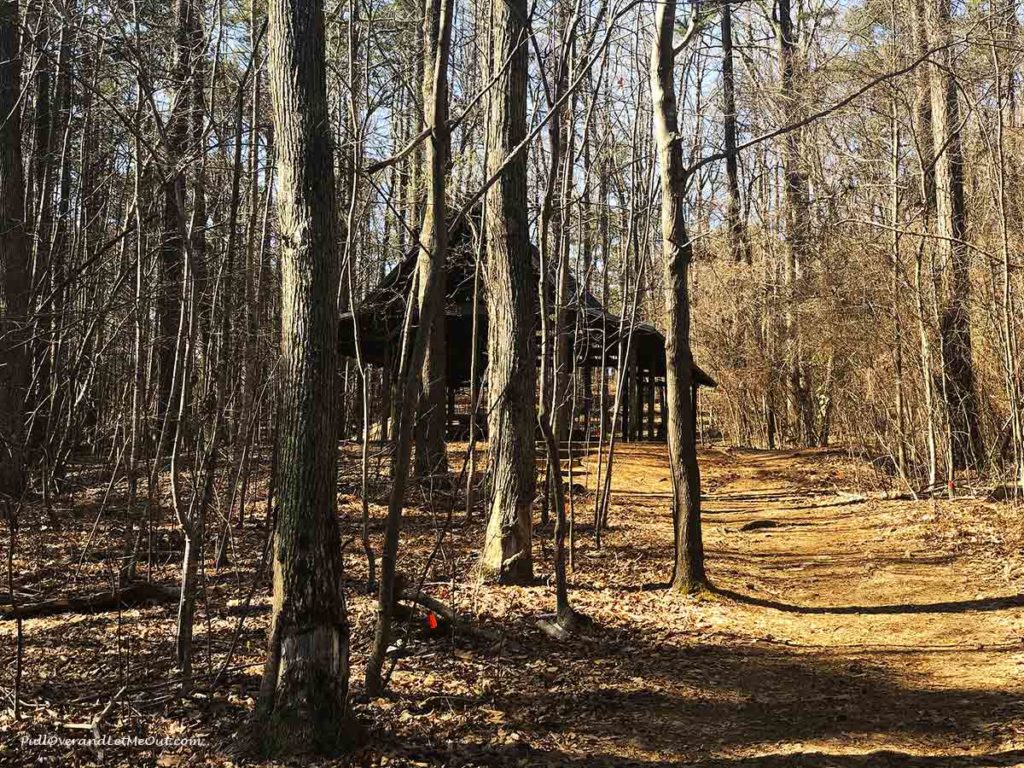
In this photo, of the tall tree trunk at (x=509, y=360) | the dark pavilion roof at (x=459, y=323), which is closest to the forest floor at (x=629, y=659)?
the tall tree trunk at (x=509, y=360)

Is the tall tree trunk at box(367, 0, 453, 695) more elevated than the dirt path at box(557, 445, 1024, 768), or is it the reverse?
the tall tree trunk at box(367, 0, 453, 695)

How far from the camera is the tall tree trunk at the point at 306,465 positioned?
14.3 feet

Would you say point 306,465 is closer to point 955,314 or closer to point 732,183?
point 955,314

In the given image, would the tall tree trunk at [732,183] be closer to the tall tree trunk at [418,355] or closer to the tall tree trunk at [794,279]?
the tall tree trunk at [794,279]

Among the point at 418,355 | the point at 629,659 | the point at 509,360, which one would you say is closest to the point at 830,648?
the point at 629,659

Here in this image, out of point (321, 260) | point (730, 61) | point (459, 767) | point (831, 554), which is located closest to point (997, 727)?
point (459, 767)

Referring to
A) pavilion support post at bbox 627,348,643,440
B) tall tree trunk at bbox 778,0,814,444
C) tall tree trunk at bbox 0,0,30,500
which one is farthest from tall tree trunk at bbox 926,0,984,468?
tall tree trunk at bbox 0,0,30,500

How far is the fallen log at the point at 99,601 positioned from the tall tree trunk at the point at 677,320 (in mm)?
4623

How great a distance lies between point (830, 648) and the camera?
693 centimetres

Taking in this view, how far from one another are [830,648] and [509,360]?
12.2ft

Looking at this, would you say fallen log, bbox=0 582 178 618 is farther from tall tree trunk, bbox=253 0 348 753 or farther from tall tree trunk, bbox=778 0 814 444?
tall tree trunk, bbox=778 0 814 444

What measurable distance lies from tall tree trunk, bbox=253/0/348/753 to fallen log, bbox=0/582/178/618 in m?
3.08

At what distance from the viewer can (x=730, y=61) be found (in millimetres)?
31484

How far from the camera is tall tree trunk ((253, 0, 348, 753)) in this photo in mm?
4367
